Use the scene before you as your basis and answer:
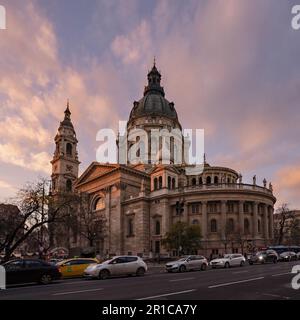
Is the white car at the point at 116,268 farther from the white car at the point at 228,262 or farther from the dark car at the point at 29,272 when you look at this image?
the white car at the point at 228,262

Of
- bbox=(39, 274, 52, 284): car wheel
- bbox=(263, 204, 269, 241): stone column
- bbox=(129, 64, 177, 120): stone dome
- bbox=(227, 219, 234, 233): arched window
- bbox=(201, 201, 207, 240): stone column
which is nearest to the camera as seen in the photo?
bbox=(39, 274, 52, 284): car wheel

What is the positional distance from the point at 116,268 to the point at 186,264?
26.2 feet

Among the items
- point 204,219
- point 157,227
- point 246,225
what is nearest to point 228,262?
point 204,219

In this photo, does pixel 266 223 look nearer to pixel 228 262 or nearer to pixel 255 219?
pixel 255 219

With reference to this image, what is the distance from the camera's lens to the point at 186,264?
3062cm

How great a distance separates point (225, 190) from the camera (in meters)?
59.8

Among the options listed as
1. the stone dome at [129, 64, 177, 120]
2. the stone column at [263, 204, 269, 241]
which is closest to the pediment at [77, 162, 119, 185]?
the stone dome at [129, 64, 177, 120]

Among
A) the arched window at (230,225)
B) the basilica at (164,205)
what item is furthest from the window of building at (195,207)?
the arched window at (230,225)

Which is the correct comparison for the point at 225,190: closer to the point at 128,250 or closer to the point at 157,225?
the point at 157,225

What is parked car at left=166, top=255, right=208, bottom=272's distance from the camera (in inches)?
1186

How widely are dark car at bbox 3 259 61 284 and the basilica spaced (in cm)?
2813

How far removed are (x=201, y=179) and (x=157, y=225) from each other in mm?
14932

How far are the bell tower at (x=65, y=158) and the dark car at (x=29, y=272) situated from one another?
64.2 metres

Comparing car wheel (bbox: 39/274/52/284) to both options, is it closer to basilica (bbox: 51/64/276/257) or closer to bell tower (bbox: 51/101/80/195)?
basilica (bbox: 51/64/276/257)
